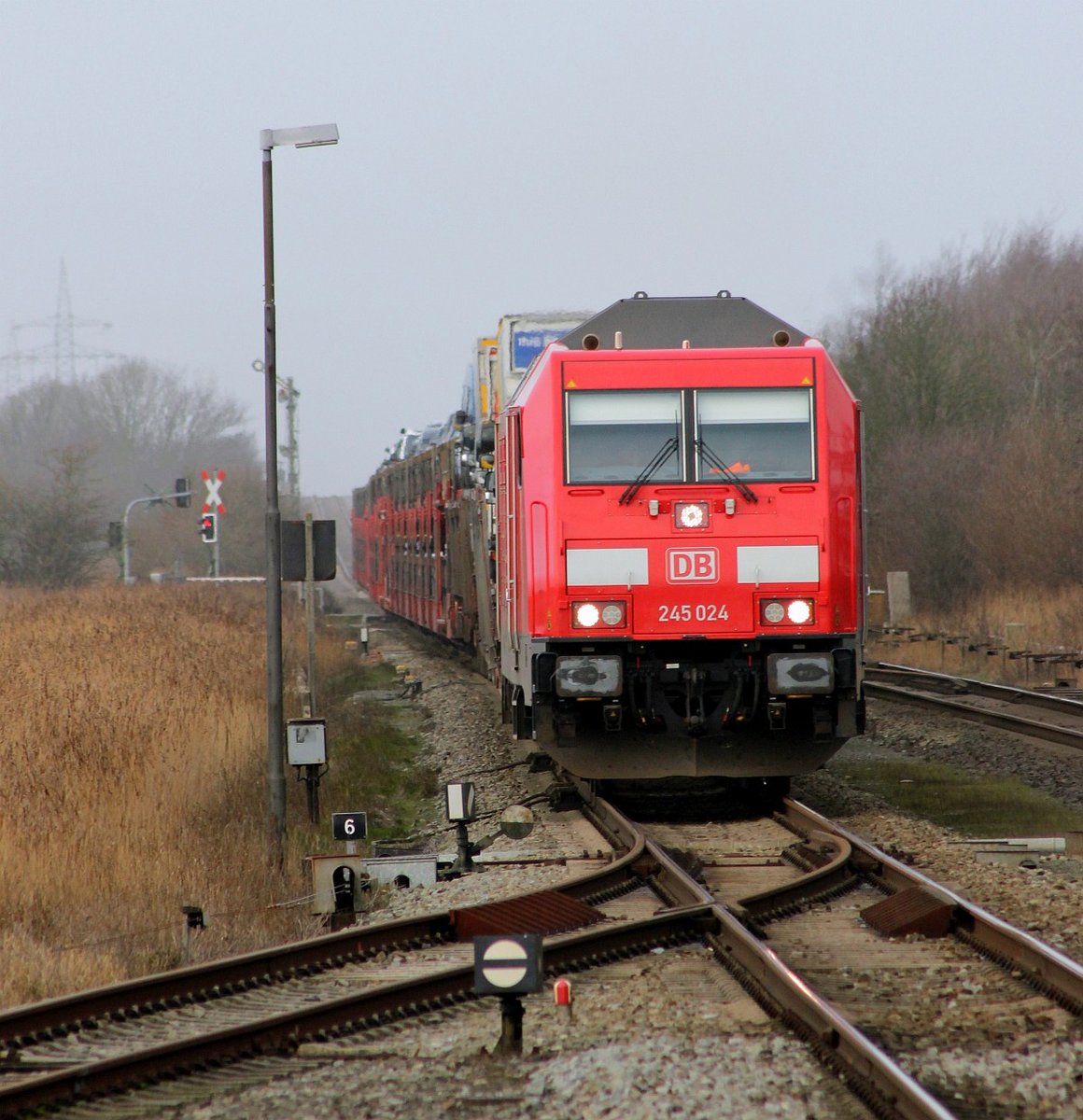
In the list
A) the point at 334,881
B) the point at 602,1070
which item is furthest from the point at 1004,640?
the point at 602,1070

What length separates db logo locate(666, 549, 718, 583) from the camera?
1055 centimetres

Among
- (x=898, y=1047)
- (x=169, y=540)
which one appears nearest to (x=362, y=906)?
(x=898, y=1047)

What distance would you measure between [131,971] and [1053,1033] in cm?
395

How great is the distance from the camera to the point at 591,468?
10680 millimetres

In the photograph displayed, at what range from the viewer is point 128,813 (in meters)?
11.1

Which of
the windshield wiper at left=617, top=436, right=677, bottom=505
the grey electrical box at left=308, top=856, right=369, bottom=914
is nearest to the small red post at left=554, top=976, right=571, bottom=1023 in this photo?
the grey electrical box at left=308, top=856, right=369, bottom=914

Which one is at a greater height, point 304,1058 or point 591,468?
point 591,468

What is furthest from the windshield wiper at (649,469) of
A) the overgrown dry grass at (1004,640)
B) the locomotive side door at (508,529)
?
the overgrown dry grass at (1004,640)

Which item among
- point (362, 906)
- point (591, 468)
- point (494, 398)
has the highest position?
point (494, 398)

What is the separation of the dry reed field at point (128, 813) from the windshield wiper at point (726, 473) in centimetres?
371

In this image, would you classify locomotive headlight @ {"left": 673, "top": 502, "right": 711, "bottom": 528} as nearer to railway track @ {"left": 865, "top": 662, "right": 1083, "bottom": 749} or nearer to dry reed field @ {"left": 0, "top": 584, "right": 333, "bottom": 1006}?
dry reed field @ {"left": 0, "top": 584, "right": 333, "bottom": 1006}

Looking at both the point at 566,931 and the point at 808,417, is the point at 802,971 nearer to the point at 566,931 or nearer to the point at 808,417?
the point at 566,931

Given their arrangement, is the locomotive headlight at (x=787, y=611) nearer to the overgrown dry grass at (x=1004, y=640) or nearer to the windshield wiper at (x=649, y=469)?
the windshield wiper at (x=649, y=469)

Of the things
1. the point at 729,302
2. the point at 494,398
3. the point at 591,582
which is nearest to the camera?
the point at 591,582
